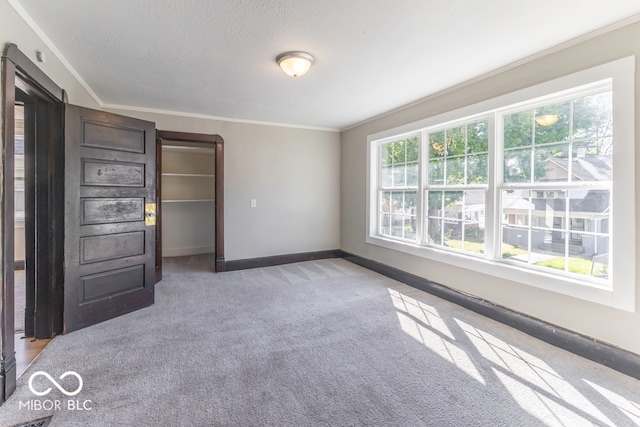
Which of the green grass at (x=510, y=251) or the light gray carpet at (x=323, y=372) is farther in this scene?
the green grass at (x=510, y=251)

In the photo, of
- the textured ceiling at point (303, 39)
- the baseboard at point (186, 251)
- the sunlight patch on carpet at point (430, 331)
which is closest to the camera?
the textured ceiling at point (303, 39)

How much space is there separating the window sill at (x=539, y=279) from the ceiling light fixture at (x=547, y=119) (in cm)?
136

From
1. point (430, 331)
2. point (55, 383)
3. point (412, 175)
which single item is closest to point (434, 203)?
point (412, 175)

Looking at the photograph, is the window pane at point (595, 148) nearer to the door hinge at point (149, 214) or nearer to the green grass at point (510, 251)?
the green grass at point (510, 251)

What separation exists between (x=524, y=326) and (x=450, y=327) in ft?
2.14

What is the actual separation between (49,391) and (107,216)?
1.61 m

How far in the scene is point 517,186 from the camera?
9.16 ft

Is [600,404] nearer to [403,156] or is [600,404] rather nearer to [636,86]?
[636,86]

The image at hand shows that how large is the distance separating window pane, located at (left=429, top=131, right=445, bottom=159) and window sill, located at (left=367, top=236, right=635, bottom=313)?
124 centimetres

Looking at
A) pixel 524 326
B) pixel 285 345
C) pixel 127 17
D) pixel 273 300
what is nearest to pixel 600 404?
pixel 524 326

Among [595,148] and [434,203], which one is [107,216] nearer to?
[434,203]

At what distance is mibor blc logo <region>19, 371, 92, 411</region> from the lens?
5.58 ft

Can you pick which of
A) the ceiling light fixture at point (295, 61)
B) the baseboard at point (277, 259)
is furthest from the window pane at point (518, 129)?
the baseboard at point (277, 259)

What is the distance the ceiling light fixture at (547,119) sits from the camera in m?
2.55
